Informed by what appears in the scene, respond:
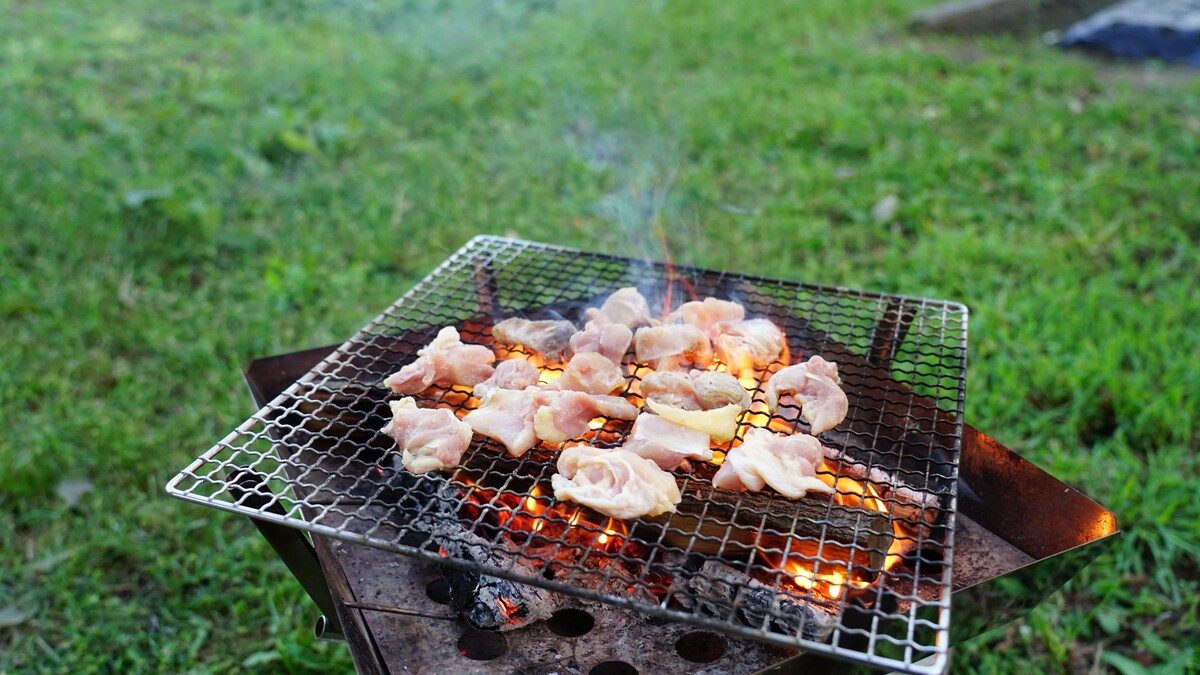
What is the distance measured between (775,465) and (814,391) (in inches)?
14.9

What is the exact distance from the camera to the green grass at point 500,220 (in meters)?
3.59

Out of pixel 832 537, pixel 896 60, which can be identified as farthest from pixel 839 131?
pixel 832 537

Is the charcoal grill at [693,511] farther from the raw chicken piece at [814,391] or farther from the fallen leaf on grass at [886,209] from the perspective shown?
the fallen leaf on grass at [886,209]

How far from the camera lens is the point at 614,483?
211 cm

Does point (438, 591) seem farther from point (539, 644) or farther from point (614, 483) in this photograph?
point (614, 483)

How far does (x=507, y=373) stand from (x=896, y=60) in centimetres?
731

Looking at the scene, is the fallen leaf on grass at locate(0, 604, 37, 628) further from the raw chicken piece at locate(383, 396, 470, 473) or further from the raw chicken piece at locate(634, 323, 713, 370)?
the raw chicken piece at locate(634, 323, 713, 370)

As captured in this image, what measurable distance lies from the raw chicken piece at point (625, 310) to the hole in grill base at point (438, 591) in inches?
39.0

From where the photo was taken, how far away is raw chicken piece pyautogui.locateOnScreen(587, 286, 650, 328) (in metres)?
2.93

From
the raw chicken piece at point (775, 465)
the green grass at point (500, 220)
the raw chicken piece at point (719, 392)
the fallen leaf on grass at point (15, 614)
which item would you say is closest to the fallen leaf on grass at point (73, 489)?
the green grass at point (500, 220)

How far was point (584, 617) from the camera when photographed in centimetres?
239

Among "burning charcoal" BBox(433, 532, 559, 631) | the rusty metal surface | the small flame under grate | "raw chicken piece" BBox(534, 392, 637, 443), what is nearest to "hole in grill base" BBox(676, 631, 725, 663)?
the rusty metal surface

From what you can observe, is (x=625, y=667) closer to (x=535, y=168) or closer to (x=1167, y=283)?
(x=1167, y=283)

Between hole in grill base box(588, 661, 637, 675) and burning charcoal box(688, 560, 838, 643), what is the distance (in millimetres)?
250
